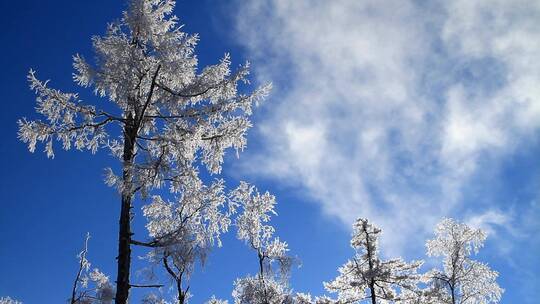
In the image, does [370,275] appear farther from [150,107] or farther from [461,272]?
[150,107]

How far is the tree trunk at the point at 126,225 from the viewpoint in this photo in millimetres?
8914

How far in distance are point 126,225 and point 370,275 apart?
16752 mm

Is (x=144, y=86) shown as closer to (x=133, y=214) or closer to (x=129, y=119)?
(x=129, y=119)

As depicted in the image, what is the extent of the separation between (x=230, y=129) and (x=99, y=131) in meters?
3.05

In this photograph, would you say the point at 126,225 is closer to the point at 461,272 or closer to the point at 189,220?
the point at 189,220

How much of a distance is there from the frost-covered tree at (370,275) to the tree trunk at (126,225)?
656 inches

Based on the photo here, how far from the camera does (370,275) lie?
23.4 m

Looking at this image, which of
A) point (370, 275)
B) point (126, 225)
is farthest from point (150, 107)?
point (370, 275)

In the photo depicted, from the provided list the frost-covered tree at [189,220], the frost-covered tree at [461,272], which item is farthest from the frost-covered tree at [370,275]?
the frost-covered tree at [189,220]

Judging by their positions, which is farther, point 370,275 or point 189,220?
point 370,275

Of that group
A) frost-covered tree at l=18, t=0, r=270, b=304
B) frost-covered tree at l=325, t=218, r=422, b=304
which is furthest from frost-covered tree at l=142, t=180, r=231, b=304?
frost-covered tree at l=325, t=218, r=422, b=304

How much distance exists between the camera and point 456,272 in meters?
25.3

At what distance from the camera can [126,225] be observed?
9781 mm

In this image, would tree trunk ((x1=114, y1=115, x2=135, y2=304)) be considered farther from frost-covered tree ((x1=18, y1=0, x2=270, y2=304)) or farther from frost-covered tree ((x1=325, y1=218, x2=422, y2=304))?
frost-covered tree ((x1=325, y1=218, x2=422, y2=304))
